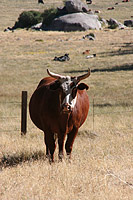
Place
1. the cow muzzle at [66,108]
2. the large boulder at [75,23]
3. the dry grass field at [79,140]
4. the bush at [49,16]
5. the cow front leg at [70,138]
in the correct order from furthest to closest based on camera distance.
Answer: the bush at [49,16], the large boulder at [75,23], the cow front leg at [70,138], the cow muzzle at [66,108], the dry grass field at [79,140]

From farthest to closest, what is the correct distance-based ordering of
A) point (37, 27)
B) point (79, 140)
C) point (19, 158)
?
point (37, 27) < point (79, 140) < point (19, 158)

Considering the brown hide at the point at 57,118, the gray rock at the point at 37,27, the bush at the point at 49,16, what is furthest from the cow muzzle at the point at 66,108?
the bush at the point at 49,16

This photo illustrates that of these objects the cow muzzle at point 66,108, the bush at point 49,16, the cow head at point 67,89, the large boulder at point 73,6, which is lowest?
the bush at point 49,16

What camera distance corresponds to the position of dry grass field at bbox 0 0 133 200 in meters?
7.07

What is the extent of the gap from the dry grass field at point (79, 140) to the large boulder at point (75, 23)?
24219mm

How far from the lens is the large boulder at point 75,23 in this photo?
70.5 meters

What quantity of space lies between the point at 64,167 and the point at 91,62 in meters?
32.2

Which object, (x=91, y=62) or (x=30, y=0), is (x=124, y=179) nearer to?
(x=91, y=62)

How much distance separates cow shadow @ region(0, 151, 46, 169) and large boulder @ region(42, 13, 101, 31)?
6116 centimetres

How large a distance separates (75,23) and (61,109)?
62920mm

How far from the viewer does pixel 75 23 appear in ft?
232

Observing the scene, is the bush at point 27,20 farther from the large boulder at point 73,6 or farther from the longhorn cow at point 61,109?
the longhorn cow at point 61,109

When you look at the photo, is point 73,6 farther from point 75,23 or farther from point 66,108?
point 66,108

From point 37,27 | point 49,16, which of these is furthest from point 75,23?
point 49,16
